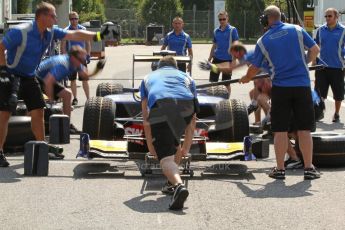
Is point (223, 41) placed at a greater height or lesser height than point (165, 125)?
greater

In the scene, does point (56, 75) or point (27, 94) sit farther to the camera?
point (56, 75)

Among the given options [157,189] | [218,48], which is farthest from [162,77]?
[218,48]

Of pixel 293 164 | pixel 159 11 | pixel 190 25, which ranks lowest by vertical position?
pixel 190 25

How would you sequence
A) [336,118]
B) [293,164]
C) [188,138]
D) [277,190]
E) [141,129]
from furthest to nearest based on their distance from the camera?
[336,118] < [141,129] < [293,164] < [188,138] < [277,190]

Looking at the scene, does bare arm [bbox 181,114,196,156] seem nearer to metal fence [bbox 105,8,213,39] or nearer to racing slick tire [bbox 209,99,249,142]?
racing slick tire [bbox 209,99,249,142]

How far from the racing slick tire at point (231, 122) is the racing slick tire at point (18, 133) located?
7.26 ft

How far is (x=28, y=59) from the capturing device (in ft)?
32.6

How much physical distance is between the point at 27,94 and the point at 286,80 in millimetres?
2915

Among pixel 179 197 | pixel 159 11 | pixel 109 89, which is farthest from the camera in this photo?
pixel 159 11

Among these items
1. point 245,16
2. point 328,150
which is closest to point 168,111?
point 328,150

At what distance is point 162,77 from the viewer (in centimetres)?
825

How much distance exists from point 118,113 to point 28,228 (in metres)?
4.22

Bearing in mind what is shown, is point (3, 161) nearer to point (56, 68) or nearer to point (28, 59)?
point (28, 59)

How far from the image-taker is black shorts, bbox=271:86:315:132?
9.28m
